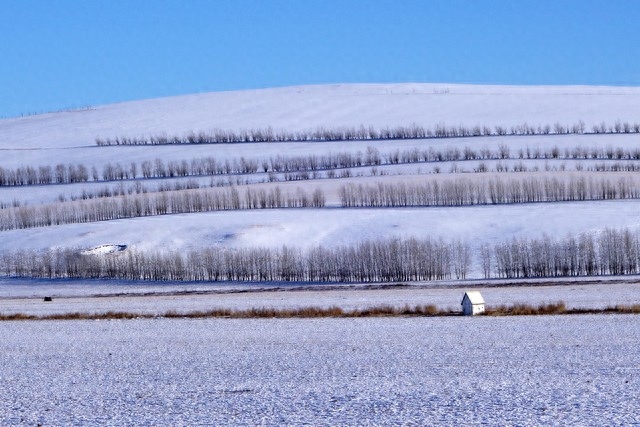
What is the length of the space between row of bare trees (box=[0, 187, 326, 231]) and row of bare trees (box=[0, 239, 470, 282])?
9.24 meters

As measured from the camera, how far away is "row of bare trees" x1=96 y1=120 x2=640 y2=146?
9031 centimetres

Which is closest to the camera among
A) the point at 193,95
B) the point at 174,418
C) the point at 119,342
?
the point at 174,418

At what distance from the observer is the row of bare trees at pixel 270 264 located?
1987 inches

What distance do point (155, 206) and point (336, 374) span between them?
172 feet

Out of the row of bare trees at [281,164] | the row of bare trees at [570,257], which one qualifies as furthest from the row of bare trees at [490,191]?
the row of bare trees at [570,257]

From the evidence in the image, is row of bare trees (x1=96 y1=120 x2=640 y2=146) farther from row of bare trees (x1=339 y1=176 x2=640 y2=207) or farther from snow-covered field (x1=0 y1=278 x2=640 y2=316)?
snow-covered field (x1=0 y1=278 x2=640 y2=316)

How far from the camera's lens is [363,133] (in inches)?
3755

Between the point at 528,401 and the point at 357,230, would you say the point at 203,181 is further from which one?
the point at 528,401

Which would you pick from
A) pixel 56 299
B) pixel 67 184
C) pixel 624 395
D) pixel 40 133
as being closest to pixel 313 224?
pixel 56 299

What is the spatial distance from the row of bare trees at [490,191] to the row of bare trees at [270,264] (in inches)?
479

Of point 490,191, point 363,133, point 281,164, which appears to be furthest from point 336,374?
point 363,133

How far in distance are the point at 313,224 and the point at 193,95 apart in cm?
7023

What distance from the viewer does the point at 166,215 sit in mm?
66438

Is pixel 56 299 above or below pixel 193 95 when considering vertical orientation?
below
